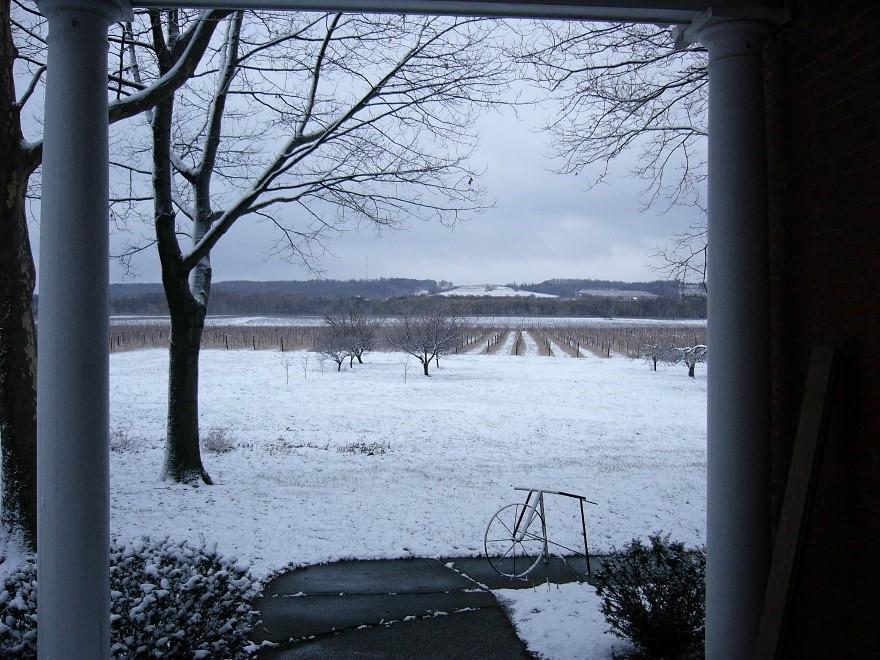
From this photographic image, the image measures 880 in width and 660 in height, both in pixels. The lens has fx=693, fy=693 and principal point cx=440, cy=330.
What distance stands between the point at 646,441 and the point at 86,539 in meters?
19.7

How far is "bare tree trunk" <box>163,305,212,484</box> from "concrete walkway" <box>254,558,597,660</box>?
5.17 metres

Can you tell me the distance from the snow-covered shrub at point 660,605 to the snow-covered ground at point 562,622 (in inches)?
12.3

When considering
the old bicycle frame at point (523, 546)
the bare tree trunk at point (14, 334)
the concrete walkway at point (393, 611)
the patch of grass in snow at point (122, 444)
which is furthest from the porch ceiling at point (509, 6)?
the patch of grass in snow at point (122, 444)

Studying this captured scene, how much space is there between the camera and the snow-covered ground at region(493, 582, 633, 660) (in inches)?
184

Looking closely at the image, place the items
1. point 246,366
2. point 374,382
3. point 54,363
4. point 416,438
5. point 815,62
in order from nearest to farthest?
point 54,363 → point 815,62 → point 416,438 → point 374,382 → point 246,366

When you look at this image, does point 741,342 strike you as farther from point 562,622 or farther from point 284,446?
point 284,446

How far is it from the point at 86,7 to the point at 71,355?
4.89 ft

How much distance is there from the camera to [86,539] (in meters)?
2.95

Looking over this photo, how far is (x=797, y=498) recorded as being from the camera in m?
3.02

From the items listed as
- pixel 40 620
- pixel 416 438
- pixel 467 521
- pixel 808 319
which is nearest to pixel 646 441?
pixel 416 438

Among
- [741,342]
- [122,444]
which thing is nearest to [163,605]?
[741,342]

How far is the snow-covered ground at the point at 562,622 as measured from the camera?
15.3ft

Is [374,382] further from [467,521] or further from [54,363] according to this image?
[54,363]

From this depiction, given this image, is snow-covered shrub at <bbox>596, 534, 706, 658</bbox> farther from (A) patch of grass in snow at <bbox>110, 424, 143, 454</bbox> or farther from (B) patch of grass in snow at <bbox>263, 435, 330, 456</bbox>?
(A) patch of grass in snow at <bbox>110, 424, 143, 454</bbox>
